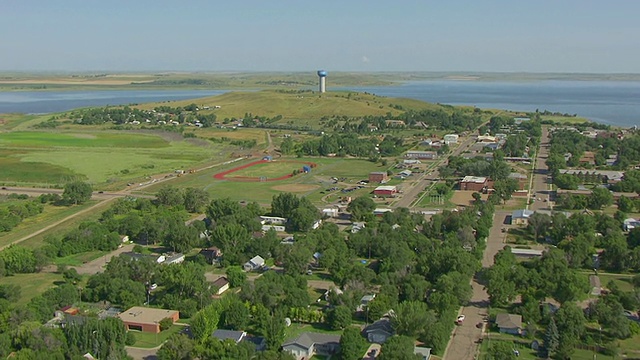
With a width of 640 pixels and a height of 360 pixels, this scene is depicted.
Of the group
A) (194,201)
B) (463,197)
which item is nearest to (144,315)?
(194,201)

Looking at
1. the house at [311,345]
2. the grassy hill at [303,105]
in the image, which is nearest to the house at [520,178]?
the house at [311,345]

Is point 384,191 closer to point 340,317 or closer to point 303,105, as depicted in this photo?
point 340,317

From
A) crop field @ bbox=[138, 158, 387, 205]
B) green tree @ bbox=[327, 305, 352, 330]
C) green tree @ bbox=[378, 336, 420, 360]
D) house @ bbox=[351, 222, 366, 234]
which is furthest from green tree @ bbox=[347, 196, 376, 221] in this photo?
green tree @ bbox=[378, 336, 420, 360]

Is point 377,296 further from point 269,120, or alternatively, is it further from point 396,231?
point 269,120

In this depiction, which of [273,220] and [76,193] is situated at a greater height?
[76,193]

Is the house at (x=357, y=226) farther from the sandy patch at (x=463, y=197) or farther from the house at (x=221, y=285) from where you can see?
the house at (x=221, y=285)

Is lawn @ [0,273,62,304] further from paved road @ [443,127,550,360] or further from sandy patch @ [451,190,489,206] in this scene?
sandy patch @ [451,190,489,206]
